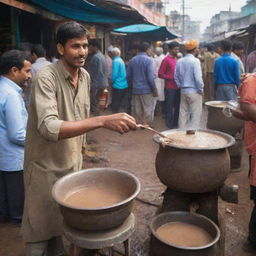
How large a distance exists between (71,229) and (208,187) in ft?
4.87

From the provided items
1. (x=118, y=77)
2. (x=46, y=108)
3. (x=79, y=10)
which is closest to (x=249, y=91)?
(x=46, y=108)

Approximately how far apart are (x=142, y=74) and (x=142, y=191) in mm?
4116

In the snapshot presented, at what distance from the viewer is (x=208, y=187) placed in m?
2.99

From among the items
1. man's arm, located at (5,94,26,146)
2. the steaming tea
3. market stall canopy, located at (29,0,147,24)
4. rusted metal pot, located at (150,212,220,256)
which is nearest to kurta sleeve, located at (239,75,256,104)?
rusted metal pot, located at (150,212,220,256)

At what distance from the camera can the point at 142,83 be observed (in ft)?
27.3

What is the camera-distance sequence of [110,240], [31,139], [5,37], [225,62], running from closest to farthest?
[110,240], [31,139], [5,37], [225,62]

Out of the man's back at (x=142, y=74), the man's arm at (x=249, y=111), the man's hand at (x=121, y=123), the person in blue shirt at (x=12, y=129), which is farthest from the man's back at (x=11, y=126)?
the man's back at (x=142, y=74)

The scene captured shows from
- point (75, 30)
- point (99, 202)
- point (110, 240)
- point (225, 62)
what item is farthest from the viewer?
point (225, 62)

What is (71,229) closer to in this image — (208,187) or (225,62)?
(208,187)

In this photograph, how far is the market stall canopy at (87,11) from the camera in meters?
5.79

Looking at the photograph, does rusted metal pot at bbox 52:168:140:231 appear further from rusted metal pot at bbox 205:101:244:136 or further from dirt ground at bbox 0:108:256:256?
rusted metal pot at bbox 205:101:244:136

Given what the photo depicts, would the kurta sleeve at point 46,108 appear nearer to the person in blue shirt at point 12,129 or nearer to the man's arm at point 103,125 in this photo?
the man's arm at point 103,125

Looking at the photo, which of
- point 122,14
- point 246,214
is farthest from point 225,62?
point 246,214

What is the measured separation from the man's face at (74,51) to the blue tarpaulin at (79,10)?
3.44m
